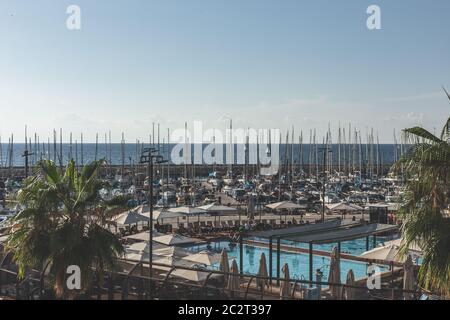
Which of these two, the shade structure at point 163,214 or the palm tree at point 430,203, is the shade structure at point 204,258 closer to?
the palm tree at point 430,203

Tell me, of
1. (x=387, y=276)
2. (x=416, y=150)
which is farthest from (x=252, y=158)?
(x=416, y=150)

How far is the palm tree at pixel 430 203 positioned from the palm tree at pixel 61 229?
642cm

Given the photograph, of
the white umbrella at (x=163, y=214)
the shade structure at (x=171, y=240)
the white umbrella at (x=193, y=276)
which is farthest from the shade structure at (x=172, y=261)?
the white umbrella at (x=163, y=214)

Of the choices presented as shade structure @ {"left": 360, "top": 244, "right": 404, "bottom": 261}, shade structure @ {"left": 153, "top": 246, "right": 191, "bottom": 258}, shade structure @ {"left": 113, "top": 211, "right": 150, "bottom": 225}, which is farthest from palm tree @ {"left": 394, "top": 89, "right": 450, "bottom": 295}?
shade structure @ {"left": 113, "top": 211, "right": 150, "bottom": 225}

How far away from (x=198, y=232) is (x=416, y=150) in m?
23.5

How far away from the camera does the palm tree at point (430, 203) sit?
28.0 ft

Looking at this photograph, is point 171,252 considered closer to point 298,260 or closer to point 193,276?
point 193,276

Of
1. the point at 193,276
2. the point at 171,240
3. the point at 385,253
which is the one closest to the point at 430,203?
the point at 193,276

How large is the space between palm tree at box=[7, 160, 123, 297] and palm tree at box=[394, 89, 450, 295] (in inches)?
253

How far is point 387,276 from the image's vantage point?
63.8ft

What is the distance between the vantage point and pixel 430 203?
8.77m

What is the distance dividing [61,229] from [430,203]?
24.9 feet

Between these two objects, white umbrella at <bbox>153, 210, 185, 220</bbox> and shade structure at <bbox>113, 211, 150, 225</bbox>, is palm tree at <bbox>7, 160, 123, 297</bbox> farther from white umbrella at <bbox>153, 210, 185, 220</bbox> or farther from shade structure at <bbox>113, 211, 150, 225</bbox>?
white umbrella at <bbox>153, 210, 185, 220</bbox>

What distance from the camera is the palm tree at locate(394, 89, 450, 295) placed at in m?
8.54
